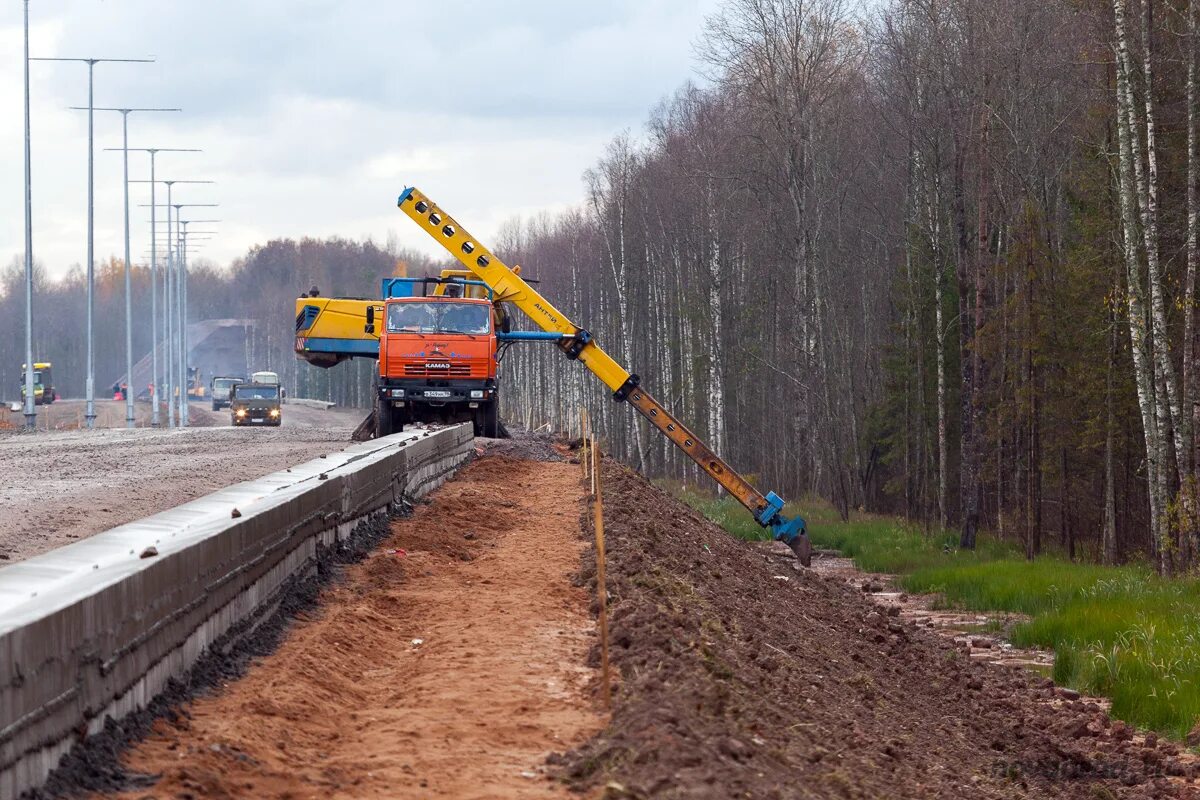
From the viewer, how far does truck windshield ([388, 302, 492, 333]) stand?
28.9m

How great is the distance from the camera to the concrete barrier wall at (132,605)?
555 cm

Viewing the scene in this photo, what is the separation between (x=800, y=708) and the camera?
9195 mm

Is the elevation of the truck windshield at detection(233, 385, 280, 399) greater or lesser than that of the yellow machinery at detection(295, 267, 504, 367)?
lesser

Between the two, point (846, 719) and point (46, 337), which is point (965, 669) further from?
point (46, 337)

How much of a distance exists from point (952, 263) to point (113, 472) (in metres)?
28.5

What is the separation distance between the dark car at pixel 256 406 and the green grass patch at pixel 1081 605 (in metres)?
35.6

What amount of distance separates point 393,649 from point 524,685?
1732mm

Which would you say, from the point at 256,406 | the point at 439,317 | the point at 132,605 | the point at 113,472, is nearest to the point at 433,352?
the point at 439,317

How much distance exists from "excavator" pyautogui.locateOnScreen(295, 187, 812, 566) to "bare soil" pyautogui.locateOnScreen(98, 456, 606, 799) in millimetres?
12722

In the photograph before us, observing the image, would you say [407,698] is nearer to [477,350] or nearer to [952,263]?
[477,350]

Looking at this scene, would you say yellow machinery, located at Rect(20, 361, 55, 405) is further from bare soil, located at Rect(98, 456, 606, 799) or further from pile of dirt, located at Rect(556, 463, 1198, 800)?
bare soil, located at Rect(98, 456, 606, 799)

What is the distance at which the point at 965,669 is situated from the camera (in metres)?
17.0

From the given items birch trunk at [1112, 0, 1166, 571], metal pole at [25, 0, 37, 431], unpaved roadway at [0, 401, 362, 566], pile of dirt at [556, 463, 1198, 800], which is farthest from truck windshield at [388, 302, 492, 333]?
metal pole at [25, 0, 37, 431]

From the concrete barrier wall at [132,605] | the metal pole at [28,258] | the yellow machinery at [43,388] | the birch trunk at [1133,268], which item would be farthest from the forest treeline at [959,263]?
the yellow machinery at [43,388]
